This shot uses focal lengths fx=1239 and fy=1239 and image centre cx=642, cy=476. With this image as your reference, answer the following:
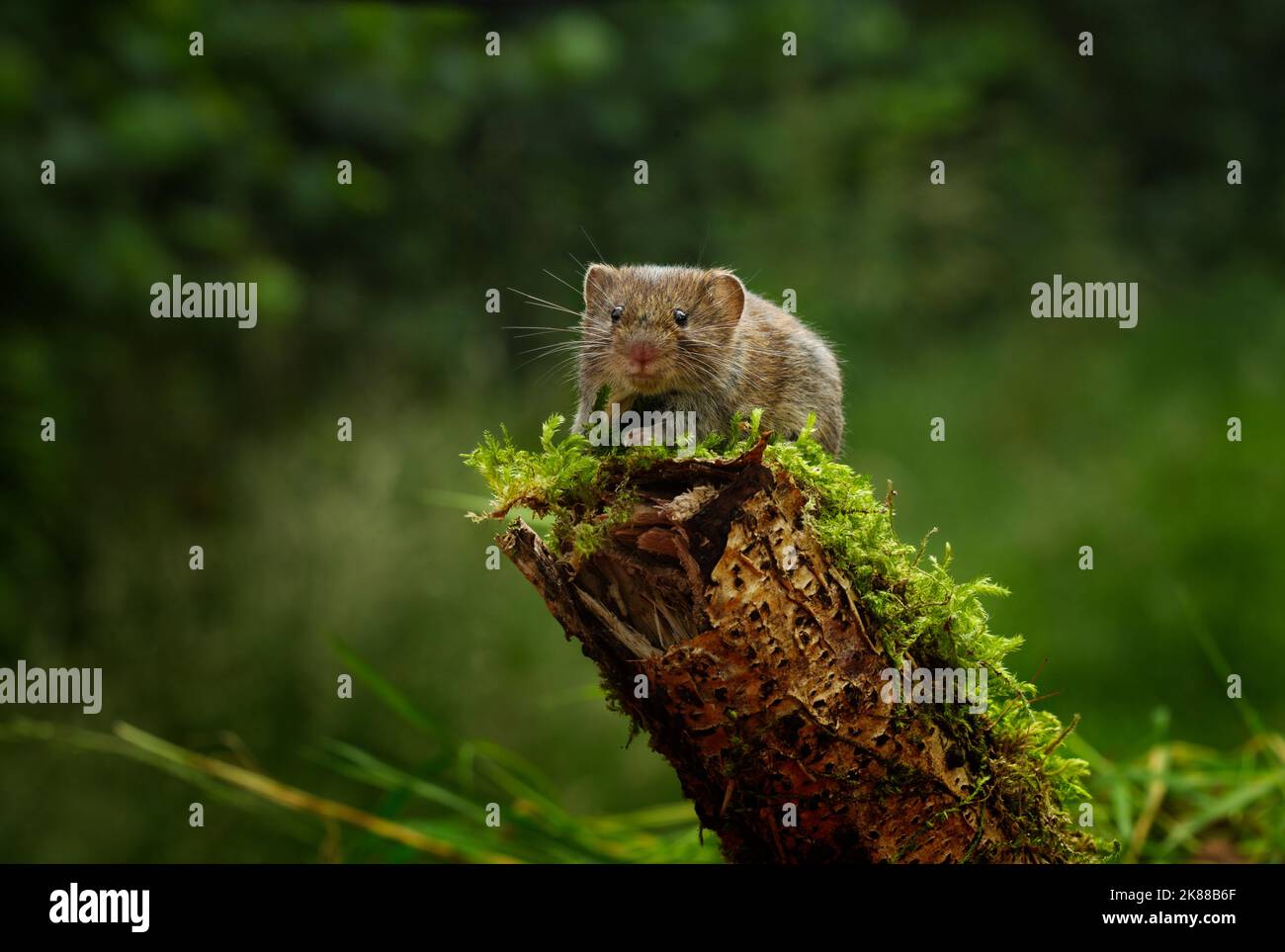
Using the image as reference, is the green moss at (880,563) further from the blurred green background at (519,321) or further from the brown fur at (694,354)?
the blurred green background at (519,321)

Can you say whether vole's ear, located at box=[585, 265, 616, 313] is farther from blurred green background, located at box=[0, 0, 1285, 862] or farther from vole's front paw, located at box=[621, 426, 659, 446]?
blurred green background, located at box=[0, 0, 1285, 862]

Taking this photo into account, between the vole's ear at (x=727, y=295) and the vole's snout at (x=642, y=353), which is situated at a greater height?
the vole's ear at (x=727, y=295)

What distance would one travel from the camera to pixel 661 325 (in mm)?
3447

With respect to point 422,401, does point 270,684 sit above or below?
below

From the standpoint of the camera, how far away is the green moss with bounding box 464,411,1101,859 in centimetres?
278

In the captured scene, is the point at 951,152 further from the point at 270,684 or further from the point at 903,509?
the point at 270,684

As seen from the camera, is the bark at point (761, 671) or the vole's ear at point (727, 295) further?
the vole's ear at point (727, 295)

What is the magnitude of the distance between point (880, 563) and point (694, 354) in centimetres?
93

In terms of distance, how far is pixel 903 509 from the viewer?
9.50 metres

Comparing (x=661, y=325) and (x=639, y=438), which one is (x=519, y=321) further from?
(x=639, y=438)

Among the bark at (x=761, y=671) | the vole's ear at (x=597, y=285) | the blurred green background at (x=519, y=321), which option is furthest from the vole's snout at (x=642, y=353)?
the blurred green background at (x=519, y=321)

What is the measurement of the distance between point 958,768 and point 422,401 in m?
7.71

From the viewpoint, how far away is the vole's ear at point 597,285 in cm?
356
